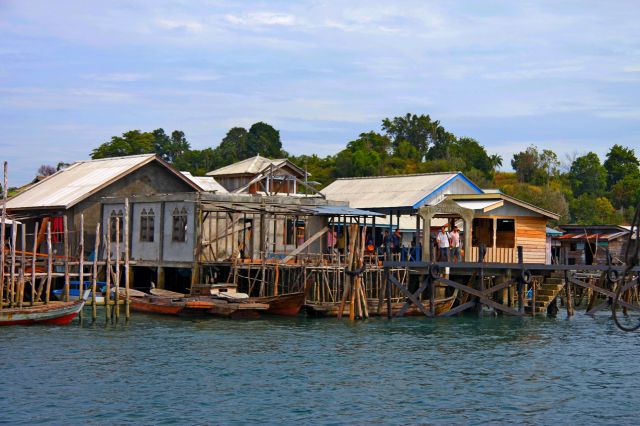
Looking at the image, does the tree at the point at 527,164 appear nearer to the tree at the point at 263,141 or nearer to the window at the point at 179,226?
the tree at the point at 263,141

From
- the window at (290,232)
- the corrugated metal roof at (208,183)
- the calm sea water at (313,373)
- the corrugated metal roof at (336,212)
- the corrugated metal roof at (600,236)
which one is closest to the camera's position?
the calm sea water at (313,373)

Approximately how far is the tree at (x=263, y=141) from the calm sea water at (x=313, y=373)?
270 ft

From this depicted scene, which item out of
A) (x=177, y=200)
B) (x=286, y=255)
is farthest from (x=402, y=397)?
(x=177, y=200)

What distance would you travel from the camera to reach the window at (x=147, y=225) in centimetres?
4594

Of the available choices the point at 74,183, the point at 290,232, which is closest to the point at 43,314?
the point at 290,232

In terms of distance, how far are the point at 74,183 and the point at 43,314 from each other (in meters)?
18.4

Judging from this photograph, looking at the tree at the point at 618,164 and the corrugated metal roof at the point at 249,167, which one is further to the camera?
the tree at the point at 618,164

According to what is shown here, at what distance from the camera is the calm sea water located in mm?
21828

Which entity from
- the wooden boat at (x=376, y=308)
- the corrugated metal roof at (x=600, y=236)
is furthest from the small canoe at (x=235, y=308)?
the corrugated metal roof at (x=600, y=236)

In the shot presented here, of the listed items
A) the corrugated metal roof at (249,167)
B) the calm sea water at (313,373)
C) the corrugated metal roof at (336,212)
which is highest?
the corrugated metal roof at (249,167)

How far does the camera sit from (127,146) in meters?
96.0

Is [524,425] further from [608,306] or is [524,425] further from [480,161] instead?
[480,161]

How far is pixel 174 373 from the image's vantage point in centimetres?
2609

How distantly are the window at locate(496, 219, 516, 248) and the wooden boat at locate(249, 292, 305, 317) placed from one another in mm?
12808
